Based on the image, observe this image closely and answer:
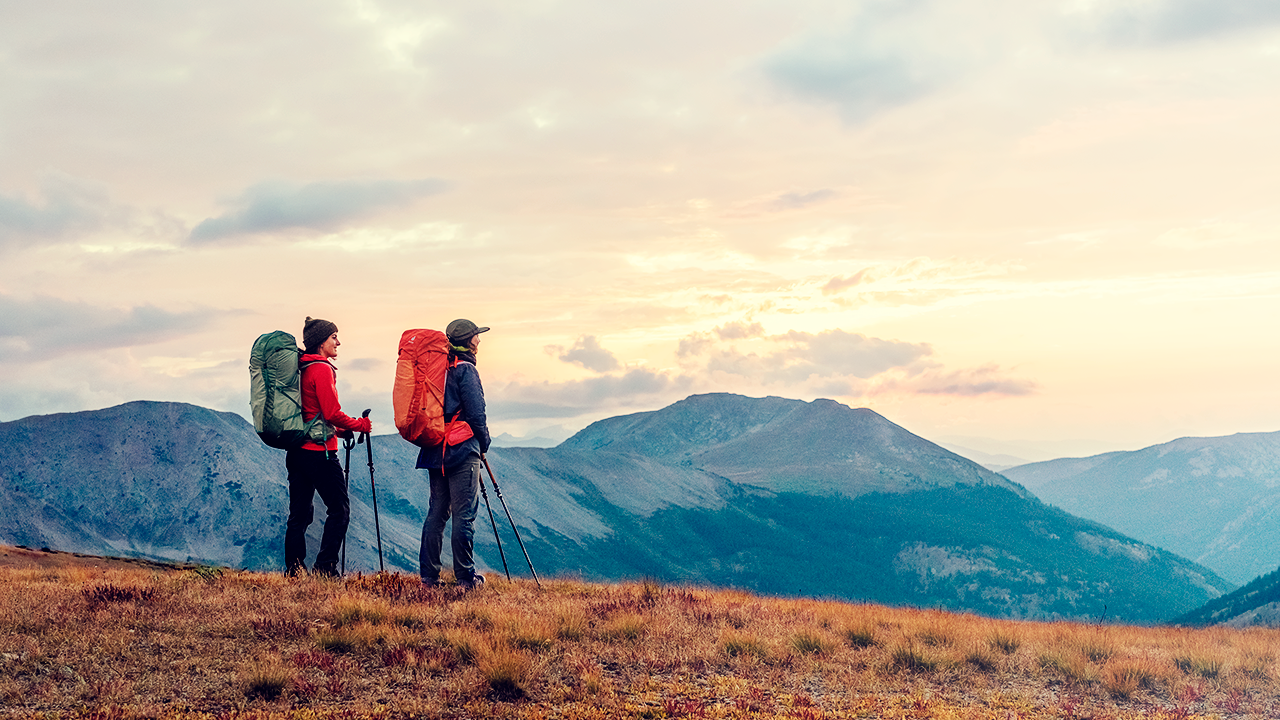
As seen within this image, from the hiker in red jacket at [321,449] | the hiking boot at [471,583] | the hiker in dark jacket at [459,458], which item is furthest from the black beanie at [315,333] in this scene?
the hiking boot at [471,583]

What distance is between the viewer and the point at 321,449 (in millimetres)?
12500

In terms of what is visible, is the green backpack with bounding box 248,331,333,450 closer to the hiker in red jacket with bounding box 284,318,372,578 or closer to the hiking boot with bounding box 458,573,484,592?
the hiker in red jacket with bounding box 284,318,372,578

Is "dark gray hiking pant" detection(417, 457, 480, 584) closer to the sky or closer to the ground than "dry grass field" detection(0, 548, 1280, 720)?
closer to the sky

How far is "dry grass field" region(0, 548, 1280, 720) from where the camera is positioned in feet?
27.3

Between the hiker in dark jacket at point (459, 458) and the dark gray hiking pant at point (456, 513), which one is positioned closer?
the hiker in dark jacket at point (459, 458)

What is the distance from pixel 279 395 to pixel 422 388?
5.83 feet

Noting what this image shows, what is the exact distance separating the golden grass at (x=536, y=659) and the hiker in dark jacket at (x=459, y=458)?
0.51m

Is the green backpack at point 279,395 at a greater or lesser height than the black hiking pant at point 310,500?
greater

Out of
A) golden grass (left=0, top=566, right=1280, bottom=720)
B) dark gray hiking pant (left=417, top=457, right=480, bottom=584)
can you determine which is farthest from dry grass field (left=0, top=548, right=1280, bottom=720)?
dark gray hiking pant (left=417, top=457, right=480, bottom=584)

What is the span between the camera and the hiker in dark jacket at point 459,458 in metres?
12.3

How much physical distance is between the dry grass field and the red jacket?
1.94 metres

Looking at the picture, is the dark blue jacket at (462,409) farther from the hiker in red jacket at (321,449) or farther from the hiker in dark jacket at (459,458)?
the hiker in red jacket at (321,449)

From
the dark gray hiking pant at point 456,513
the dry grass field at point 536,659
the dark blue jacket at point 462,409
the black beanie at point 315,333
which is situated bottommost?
the dry grass field at point 536,659

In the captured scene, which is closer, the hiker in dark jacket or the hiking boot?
the hiker in dark jacket
